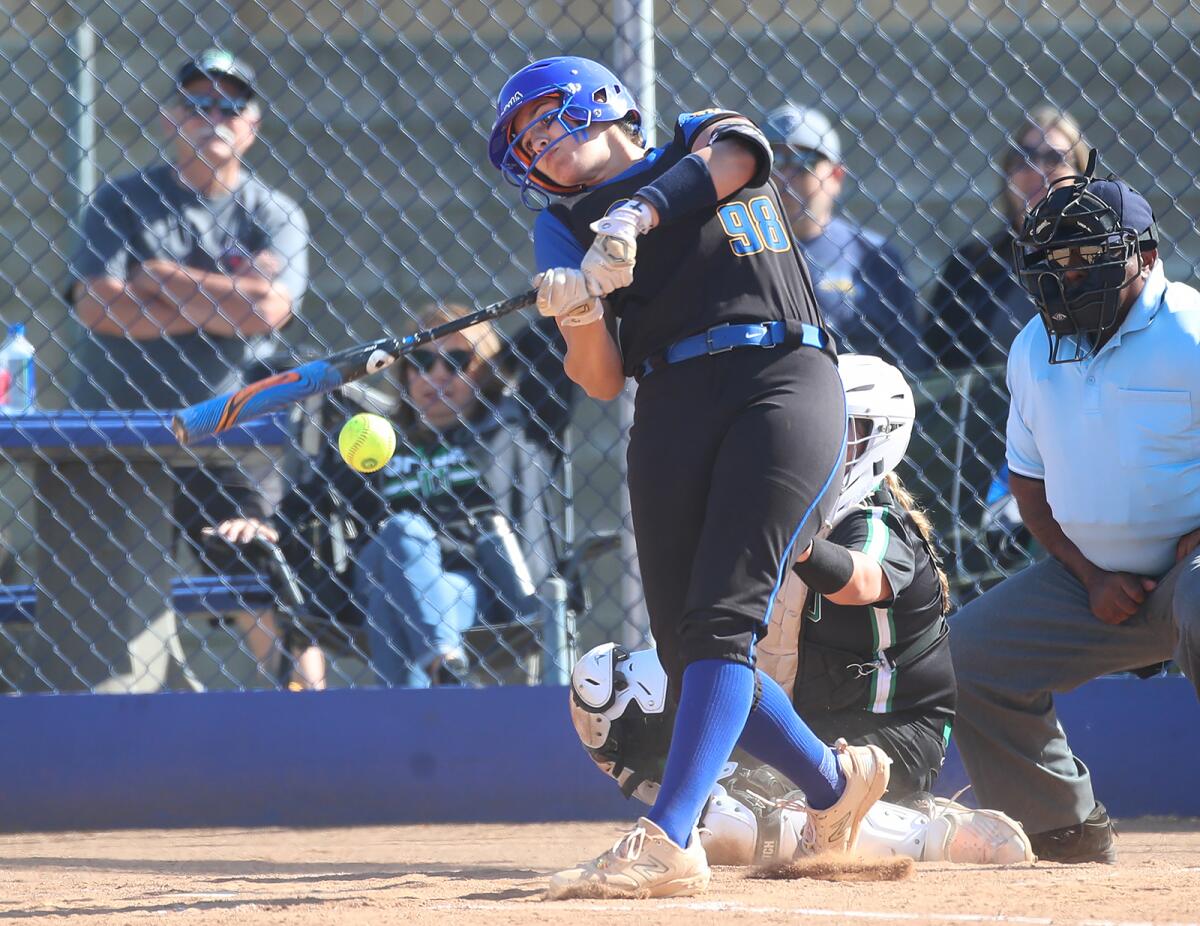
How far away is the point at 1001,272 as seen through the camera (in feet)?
15.9

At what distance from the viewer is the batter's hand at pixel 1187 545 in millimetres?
3525

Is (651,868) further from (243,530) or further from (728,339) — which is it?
(243,530)

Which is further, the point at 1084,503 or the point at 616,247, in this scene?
the point at 1084,503

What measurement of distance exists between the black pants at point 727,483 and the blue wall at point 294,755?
1.68 m

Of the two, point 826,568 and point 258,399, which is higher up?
point 258,399

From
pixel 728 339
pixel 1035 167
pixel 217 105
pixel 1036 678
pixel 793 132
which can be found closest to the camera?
pixel 728 339

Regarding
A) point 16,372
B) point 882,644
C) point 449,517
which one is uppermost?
point 16,372

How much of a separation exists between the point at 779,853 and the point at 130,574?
7.54 ft

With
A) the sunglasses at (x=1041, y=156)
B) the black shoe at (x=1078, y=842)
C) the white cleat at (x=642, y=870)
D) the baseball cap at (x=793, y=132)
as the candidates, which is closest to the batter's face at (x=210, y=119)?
the baseball cap at (x=793, y=132)

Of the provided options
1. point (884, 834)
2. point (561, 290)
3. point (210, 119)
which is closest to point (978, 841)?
point (884, 834)

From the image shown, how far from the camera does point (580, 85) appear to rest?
3.03 m

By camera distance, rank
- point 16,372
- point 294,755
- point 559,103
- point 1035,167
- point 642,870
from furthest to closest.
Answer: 1. point 16,372
2. point 1035,167
3. point 294,755
4. point 559,103
5. point 642,870

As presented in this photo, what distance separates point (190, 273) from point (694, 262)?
244cm

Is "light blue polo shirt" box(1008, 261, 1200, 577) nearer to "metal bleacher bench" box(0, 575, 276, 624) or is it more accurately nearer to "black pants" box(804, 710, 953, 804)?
"black pants" box(804, 710, 953, 804)
